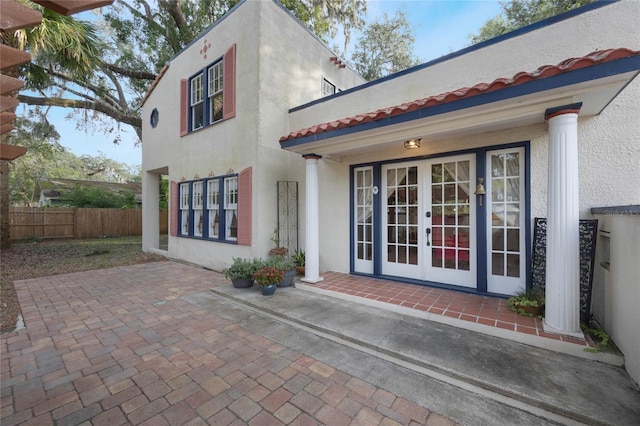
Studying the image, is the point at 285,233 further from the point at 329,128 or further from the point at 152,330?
the point at 152,330

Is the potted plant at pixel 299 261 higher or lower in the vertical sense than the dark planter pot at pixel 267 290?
higher

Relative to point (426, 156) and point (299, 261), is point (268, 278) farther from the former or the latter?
point (426, 156)

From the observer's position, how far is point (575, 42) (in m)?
3.67

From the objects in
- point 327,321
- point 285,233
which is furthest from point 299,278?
point 327,321

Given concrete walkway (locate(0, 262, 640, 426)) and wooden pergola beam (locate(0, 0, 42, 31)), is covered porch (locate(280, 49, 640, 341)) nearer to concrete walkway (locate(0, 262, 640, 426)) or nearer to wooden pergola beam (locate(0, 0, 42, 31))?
concrete walkway (locate(0, 262, 640, 426))

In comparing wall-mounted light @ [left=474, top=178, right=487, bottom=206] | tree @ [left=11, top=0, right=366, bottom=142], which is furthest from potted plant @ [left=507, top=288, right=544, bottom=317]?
tree @ [left=11, top=0, right=366, bottom=142]

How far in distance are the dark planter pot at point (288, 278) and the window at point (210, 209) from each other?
213cm

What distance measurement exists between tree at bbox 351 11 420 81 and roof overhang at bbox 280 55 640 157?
13.1 metres

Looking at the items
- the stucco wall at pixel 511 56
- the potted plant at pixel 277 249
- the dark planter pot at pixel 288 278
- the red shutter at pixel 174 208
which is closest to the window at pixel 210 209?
the red shutter at pixel 174 208

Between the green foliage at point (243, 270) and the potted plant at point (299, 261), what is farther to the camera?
the potted plant at point (299, 261)

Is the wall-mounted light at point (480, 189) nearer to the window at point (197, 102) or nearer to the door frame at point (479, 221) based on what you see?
the door frame at point (479, 221)

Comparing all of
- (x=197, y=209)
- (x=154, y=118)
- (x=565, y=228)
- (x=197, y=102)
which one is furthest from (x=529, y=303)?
(x=154, y=118)

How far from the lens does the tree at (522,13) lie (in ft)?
36.1

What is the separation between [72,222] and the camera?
14.6 m
